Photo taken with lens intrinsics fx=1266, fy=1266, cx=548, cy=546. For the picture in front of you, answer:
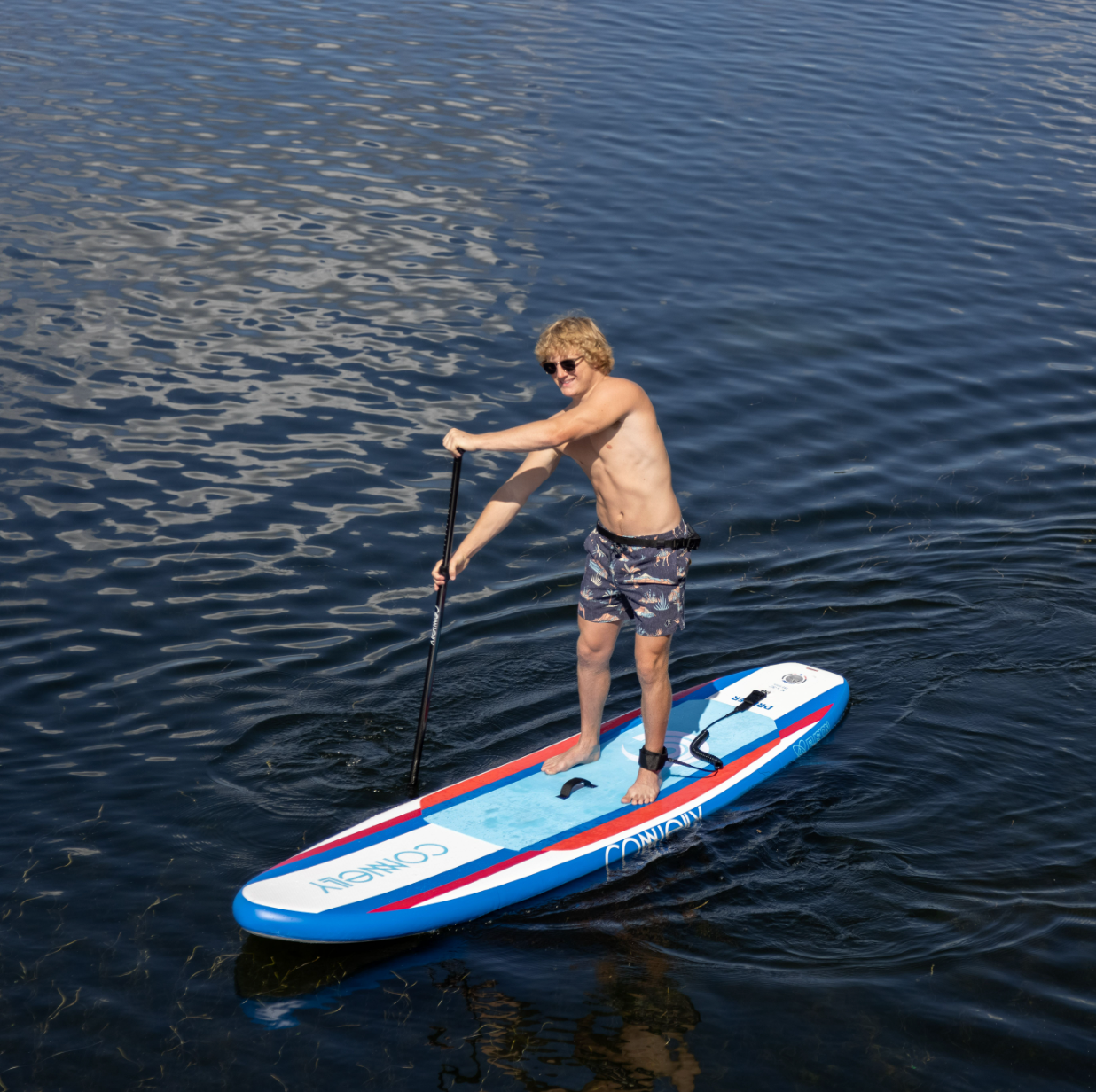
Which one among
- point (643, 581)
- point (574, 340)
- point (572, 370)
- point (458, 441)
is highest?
point (574, 340)

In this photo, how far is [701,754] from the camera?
25.1 feet

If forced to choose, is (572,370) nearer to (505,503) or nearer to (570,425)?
(570,425)

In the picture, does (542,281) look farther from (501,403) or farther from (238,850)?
(238,850)

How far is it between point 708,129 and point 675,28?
865cm

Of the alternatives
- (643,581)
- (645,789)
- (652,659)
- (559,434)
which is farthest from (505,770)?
(559,434)

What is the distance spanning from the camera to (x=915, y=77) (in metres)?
25.6

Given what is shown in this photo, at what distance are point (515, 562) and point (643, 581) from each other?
3.05m

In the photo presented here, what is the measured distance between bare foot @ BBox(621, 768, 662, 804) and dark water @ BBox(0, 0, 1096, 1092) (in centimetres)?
31

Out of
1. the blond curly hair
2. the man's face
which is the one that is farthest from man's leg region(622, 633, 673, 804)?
the blond curly hair

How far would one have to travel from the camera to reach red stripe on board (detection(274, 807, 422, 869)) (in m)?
6.45

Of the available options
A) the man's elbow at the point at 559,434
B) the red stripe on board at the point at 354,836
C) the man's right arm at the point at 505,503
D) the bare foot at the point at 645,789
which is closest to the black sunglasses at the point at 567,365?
the man's elbow at the point at 559,434

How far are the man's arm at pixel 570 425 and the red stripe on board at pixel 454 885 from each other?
7.04ft

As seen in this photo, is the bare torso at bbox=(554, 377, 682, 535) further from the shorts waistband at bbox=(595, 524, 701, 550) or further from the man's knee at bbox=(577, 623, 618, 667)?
the man's knee at bbox=(577, 623, 618, 667)

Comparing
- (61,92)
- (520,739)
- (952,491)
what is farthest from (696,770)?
(61,92)
